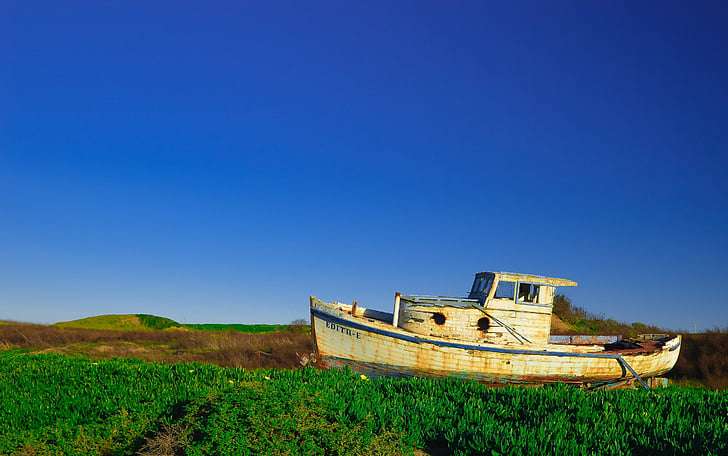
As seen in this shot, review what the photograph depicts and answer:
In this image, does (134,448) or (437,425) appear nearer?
(437,425)

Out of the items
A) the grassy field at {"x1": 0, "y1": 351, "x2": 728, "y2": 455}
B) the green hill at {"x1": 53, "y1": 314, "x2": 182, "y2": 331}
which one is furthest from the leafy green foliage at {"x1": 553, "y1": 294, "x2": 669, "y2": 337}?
the green hill at {"x1": 53, "y1": 314, "x2": 182, "y2": 331}

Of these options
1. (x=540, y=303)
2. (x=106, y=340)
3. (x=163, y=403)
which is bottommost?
(x=106, y=340)

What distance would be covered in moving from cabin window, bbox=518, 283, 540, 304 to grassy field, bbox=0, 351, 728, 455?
9.17 meters

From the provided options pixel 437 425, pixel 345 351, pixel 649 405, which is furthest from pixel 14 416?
pixel 649 405

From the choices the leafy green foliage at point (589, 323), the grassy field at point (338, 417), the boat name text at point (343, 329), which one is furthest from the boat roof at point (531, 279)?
the leafy green foliage at point (589, 323)

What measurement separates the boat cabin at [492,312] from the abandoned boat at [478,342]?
0.13 feet

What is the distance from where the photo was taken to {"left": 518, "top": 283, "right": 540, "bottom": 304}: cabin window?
2108 centimetres

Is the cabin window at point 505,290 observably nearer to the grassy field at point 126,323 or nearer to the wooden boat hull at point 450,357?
the wooden boat hull at point 450,357

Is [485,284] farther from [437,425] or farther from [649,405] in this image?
[437,425]

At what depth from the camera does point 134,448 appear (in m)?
8.84

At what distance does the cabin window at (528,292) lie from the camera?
21081 millimetres

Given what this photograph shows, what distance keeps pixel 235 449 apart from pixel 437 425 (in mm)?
3156

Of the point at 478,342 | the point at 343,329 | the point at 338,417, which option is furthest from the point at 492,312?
the point at 338,417

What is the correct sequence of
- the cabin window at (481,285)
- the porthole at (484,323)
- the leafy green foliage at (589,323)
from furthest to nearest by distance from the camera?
1. the leafy green foliage at (589,323)
2. the cabin window at (481,285)
3. the porthole at (484,323)
